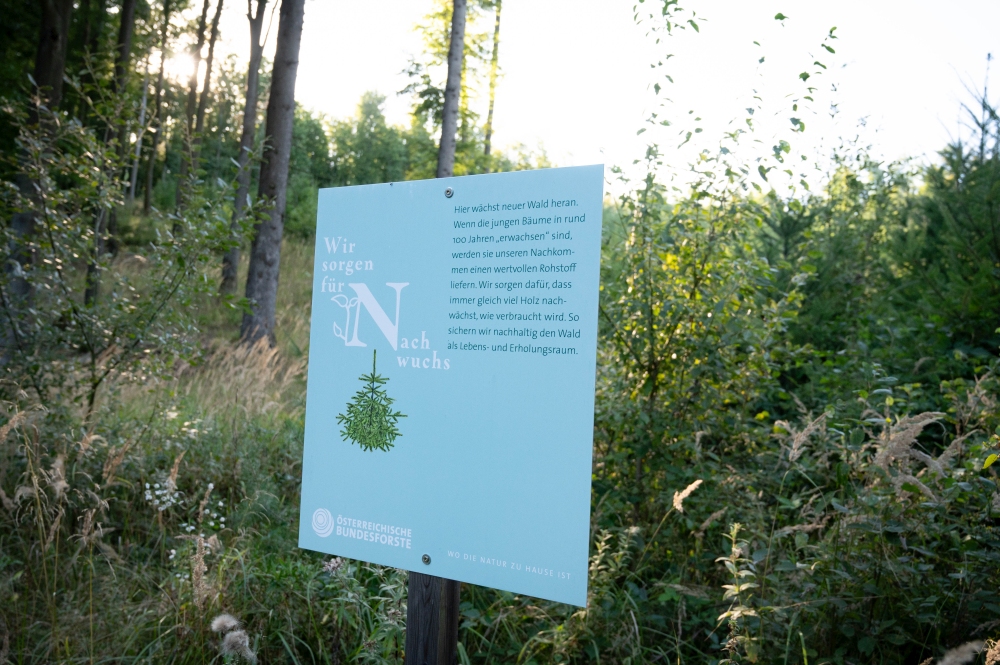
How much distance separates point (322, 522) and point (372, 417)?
44 centimetres

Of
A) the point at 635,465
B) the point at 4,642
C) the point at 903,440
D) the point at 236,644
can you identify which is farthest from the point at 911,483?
the point at 4,642

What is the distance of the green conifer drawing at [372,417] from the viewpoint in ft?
7.56

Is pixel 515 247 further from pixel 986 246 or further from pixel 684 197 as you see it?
pixel 986 246

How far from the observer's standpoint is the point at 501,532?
208cm

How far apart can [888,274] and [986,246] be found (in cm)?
142

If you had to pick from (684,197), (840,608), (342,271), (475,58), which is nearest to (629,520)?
(840,608)

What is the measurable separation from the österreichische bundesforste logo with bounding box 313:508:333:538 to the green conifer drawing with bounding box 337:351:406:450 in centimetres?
29

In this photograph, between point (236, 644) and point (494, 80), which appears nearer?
point (236, 644)

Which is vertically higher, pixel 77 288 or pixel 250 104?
pixel 250 104

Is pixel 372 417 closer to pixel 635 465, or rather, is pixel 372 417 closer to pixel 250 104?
pixel 635 465

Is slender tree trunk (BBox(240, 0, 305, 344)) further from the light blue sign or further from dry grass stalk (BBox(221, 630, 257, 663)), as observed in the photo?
dry grass stalk (BBox(221, 630, 257, 663))

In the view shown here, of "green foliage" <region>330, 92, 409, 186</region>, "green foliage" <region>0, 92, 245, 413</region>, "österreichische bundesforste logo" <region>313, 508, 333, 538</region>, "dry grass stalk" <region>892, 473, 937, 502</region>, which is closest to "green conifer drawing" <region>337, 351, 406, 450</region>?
"österreichische bundesforste logo" <region>313, 508, 333, 538</region>

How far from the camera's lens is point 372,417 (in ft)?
7.66

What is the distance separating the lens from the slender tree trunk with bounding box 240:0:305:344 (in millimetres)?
8734
